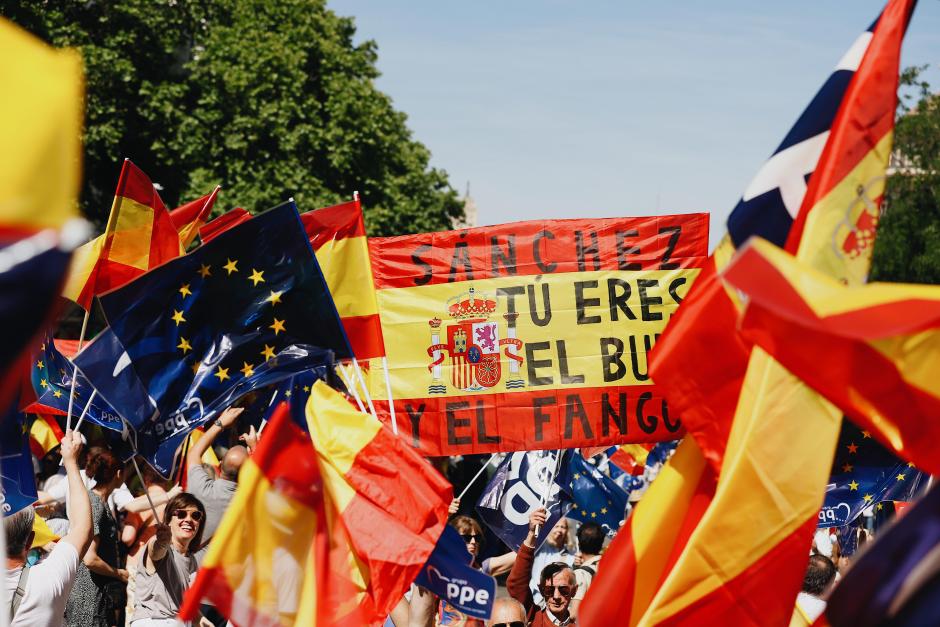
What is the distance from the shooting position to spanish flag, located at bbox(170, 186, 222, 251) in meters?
12.1

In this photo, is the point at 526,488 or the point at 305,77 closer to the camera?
the point at 526,488

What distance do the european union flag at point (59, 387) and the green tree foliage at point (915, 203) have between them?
123ft

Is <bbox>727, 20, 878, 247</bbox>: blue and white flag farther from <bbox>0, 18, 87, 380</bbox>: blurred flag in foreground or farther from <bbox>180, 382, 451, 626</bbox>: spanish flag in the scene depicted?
<bbox>0, 18, 87, 380</bbox>: blurred flag in foreground

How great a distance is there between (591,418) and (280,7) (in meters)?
28.4

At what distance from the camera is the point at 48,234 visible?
10.1 feet

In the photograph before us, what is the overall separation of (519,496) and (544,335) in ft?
6.75

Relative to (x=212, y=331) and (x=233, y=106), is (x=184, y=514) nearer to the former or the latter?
(x=212, y=331)

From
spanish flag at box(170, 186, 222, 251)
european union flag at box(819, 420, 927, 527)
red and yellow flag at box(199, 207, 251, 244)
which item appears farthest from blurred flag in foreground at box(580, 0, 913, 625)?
spanish flag at box(170, 186, 222, 251)

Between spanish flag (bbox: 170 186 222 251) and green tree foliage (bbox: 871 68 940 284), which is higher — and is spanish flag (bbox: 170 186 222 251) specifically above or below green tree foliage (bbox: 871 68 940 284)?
above

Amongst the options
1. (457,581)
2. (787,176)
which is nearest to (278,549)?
(457,581)

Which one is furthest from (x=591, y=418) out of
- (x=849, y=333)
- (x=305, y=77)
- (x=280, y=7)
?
(x=280, y=7)

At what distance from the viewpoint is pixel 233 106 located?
1312 inches

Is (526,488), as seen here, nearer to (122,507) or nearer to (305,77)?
(122,507)

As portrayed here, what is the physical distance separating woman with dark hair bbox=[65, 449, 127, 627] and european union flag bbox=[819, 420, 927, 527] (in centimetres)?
450
